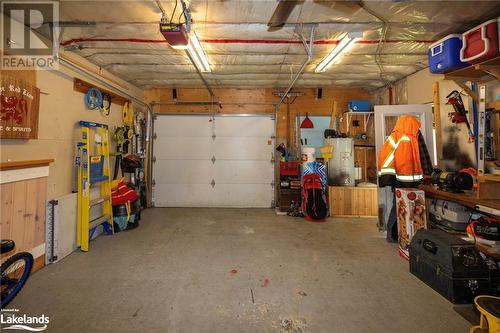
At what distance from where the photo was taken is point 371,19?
260cm

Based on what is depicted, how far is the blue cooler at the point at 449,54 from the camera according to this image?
2.66 m

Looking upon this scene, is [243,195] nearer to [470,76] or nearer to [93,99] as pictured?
[93,99]

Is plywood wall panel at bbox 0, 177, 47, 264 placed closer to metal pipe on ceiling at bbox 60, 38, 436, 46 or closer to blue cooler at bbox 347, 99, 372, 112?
metal pipe on ceiling at bbox 60, 38, 436, 46

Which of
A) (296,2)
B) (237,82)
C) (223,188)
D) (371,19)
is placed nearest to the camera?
(296,2)

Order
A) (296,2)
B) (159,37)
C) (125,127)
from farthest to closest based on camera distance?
(125,127)
(159,37)
(296,2)

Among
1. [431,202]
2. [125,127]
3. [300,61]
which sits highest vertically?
[300,61]

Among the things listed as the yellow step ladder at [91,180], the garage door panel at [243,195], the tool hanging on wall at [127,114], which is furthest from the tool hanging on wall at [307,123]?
the yellow step ladder at [91,180]

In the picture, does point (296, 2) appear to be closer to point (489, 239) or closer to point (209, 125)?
point (489, 239)

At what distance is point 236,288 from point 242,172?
3758mm

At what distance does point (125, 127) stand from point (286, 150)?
11.6 ft

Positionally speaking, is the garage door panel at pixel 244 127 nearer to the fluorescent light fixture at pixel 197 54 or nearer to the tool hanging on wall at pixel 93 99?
the fluorescent light fixture at pixel 197 54

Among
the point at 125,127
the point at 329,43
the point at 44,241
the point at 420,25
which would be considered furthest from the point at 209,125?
the point at 420,25

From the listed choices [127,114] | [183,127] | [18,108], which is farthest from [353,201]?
[18,108]

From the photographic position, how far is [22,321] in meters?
1.93
